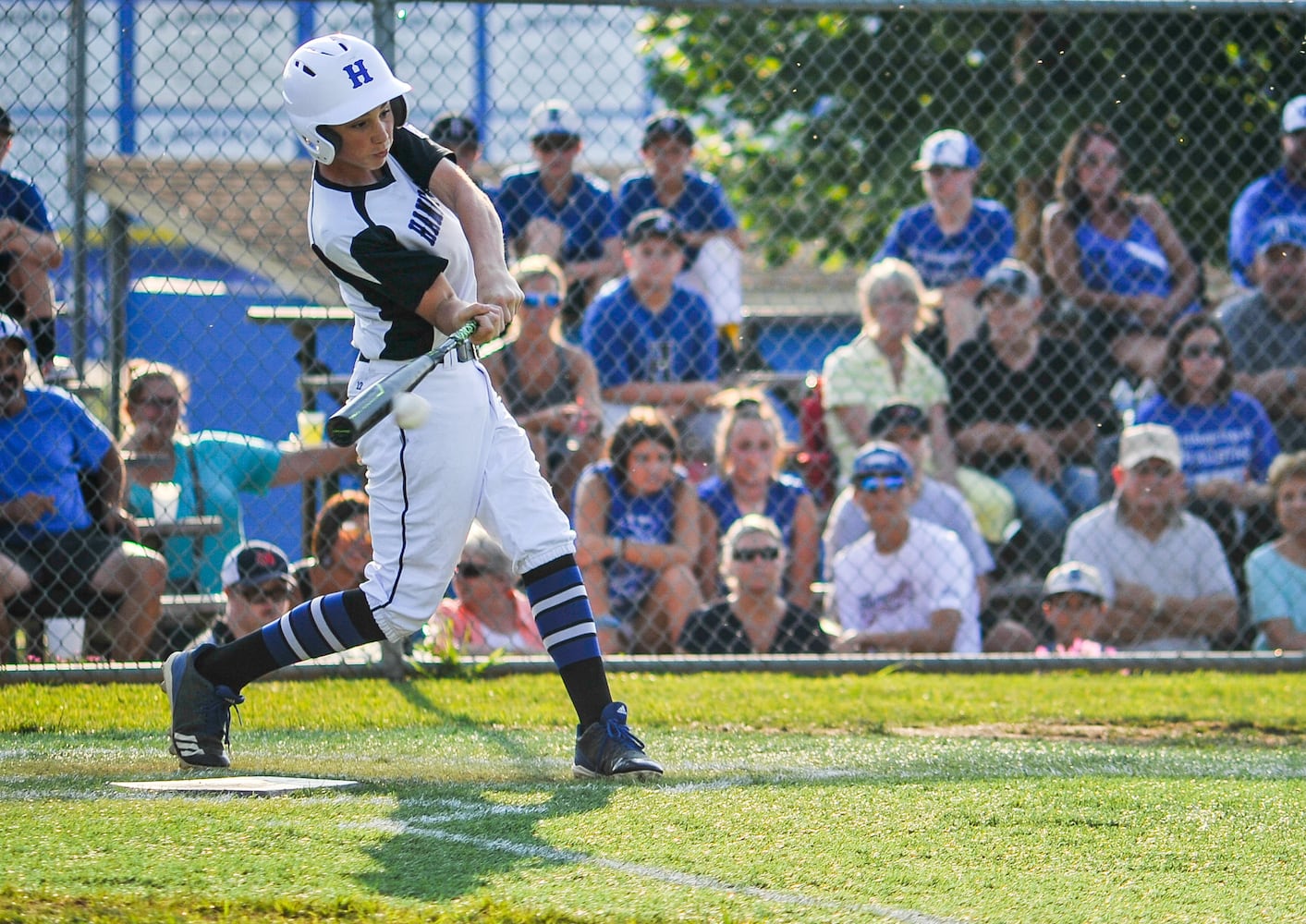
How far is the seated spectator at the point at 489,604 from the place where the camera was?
6.96 meters

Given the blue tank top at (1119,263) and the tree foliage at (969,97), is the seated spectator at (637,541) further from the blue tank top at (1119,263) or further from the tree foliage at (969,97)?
the tree foliage at (969,97)

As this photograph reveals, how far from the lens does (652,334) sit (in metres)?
7.72

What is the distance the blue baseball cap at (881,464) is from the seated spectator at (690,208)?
1303mm

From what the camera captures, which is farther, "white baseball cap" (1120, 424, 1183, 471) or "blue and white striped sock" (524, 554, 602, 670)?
"white baseball cap" (1120, 424, 1183, 471)

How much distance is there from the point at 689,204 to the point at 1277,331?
3.01 meters

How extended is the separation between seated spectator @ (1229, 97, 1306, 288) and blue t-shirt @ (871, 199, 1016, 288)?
1.17 metres

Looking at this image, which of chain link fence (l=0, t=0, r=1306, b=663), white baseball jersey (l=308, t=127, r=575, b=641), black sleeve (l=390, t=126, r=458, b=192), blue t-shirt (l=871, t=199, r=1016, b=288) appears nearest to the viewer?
white baseball jersey (l=308, t=127, r=575, b=641)

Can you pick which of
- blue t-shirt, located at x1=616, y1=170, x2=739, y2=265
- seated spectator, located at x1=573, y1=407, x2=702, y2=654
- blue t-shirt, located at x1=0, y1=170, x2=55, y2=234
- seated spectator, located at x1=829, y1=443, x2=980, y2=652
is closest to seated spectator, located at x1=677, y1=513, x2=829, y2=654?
seated spectator, located at x1=573, y1=407, x2=702, y2=654

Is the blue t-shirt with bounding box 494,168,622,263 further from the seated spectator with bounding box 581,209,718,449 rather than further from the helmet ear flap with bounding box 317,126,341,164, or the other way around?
the helmet ear flap with bounding box 317,126,341,164

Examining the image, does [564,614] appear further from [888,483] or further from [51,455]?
[888,483]

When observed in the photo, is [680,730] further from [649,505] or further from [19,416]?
[19,416]

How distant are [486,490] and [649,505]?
8.99ft

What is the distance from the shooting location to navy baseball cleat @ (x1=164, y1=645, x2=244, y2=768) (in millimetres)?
4422

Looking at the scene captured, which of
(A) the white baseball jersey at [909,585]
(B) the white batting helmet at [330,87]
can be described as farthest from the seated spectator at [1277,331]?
(B) the white batting helmet at [330,87]
